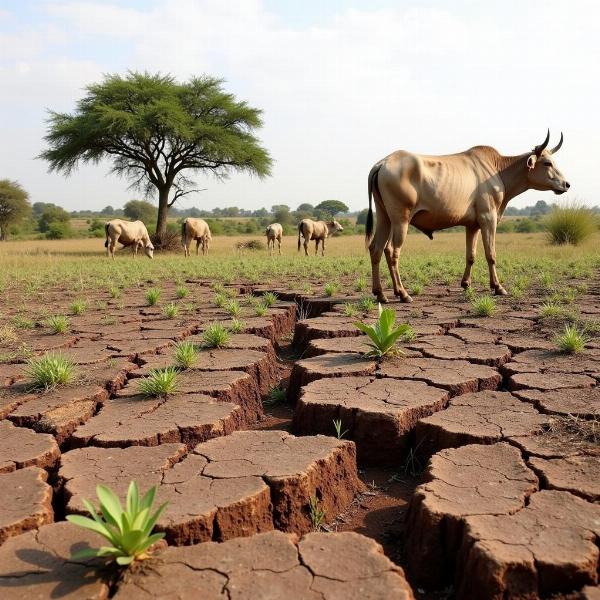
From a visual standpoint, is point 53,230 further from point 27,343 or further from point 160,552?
point 160,552

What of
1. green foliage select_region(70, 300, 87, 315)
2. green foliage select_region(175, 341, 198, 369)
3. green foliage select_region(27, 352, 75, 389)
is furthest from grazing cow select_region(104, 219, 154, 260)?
green foliage select_region(27, 352, 75, 389)

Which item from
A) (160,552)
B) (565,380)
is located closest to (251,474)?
(160,552)

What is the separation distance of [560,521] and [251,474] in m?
1.18

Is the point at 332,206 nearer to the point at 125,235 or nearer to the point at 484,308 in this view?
the point at 125,235

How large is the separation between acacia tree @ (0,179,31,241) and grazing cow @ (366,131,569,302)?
3636 centimetres

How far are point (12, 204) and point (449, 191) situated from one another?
37001mm

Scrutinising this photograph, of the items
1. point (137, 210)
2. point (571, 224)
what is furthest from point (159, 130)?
point (137, 210)

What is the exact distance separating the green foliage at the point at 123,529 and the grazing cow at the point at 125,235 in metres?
17.2

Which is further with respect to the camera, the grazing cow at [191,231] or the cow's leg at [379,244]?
the grazing cow at [191,231]

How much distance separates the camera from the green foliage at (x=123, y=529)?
174cm

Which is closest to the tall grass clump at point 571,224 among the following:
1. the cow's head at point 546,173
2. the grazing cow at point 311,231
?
the grazing cow at point 311,231

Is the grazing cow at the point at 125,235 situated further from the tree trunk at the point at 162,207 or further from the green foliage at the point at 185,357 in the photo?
the green foliage at the point at 185,357

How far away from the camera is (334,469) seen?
8.54 ft

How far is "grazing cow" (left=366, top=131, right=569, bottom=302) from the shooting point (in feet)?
21.2
